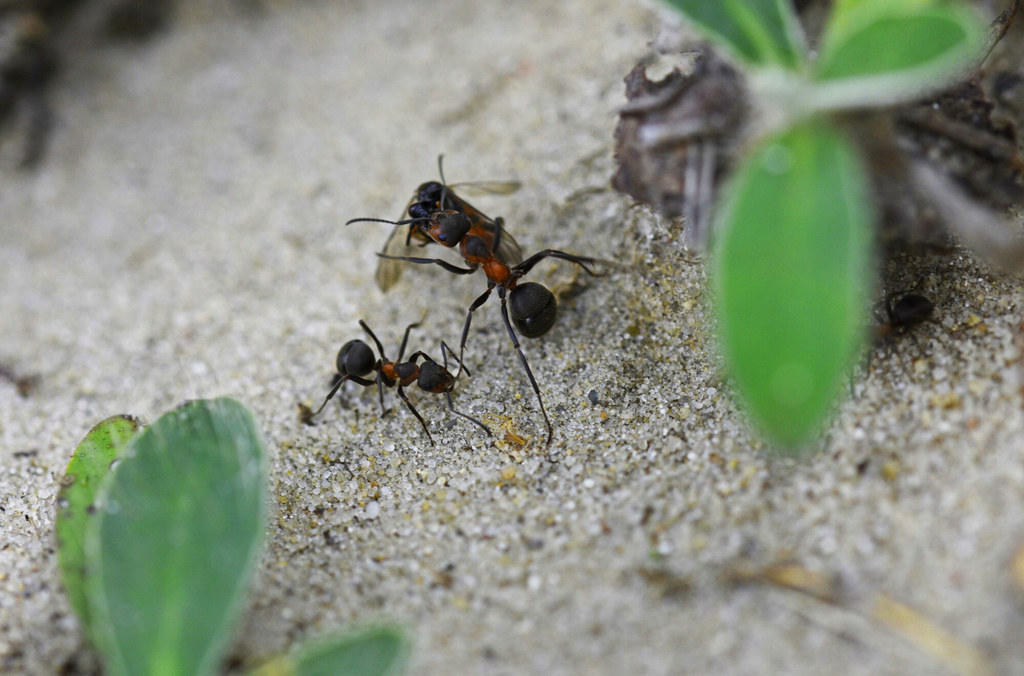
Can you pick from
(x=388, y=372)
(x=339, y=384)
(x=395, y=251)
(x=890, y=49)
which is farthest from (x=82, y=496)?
(x=890, y=49)

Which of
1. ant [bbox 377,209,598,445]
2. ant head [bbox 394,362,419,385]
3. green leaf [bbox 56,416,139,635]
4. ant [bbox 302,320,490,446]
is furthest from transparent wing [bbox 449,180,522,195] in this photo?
green leaf [bbox 56,416,139,635]

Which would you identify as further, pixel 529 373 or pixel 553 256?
pixel 553 256

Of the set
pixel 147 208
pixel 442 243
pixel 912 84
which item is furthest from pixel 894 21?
pixel 147 208

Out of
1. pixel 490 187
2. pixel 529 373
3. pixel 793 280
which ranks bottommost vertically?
pixel 529 373

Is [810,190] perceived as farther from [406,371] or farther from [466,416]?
[406,371]

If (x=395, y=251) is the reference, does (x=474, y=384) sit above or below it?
below

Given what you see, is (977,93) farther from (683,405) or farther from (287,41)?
(287,41)

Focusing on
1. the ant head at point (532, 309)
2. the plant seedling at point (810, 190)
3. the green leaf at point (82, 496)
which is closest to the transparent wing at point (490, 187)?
the ant head at point (532, 309)
